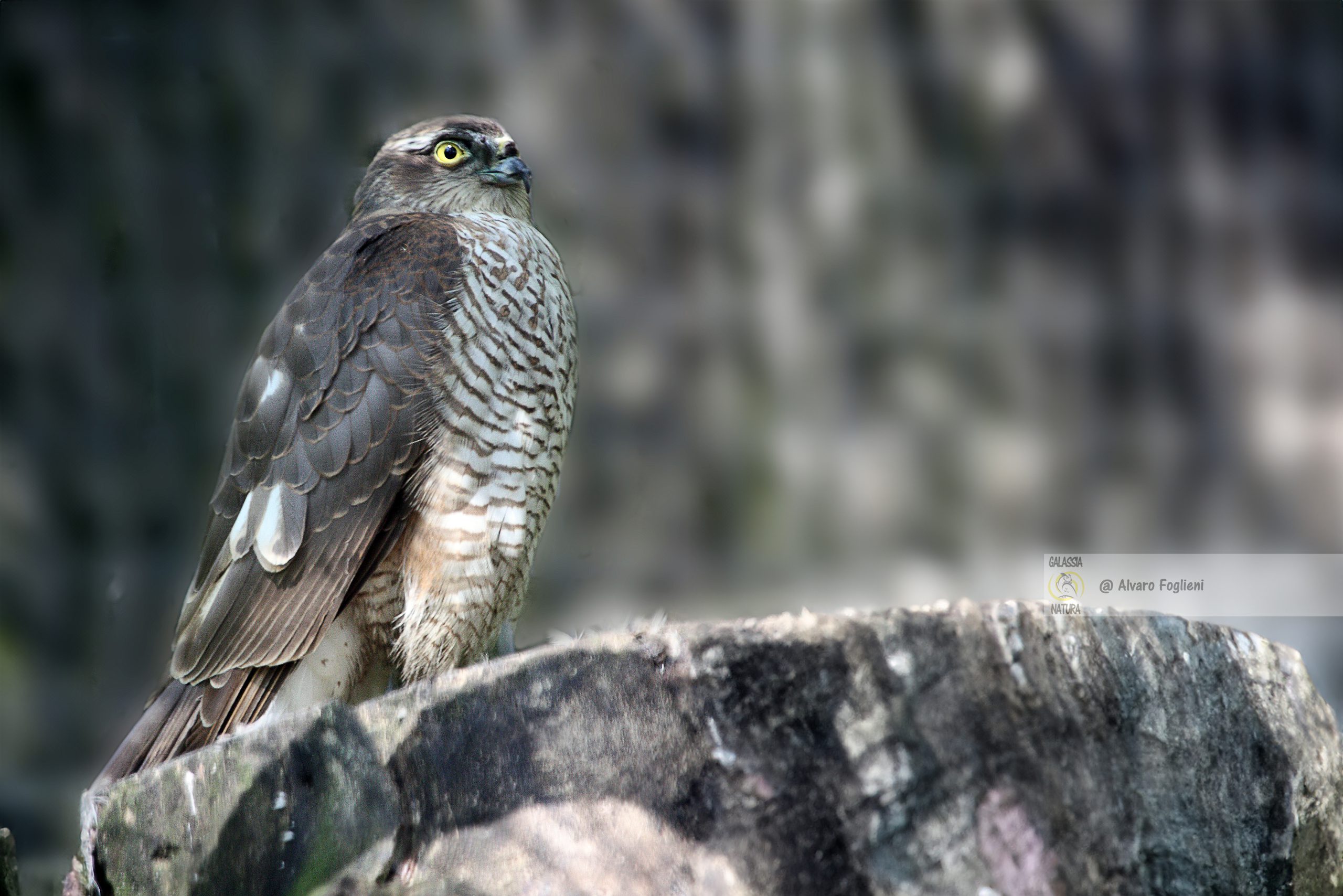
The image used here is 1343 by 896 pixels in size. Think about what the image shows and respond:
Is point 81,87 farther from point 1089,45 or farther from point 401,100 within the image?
point 1089,45

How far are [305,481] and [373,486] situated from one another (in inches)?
7.0

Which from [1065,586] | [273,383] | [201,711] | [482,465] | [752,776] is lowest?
[752,776]

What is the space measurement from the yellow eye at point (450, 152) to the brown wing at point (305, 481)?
541 millimetres

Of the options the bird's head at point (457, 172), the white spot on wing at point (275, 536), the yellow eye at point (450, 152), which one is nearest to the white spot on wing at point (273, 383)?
the white spot on wing at point (275, 536)

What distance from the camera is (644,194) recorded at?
3.86 m

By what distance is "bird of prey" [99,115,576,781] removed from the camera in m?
2.60

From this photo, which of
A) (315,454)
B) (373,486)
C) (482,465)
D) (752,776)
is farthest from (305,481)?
(752,776)

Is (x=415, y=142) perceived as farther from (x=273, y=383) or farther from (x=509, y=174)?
(x=273, y=383)

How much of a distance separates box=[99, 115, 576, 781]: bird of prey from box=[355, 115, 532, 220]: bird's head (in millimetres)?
368

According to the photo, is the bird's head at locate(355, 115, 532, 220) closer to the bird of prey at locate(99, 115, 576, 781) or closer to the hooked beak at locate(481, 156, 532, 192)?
the hooked beak at locate(481, 156, 532, 192)

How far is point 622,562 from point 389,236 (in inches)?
56.7

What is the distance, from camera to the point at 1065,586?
7.07 ft

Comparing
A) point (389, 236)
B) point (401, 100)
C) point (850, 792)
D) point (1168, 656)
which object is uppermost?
point (401, 100)

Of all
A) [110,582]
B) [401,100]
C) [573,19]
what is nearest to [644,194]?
[573,19]
